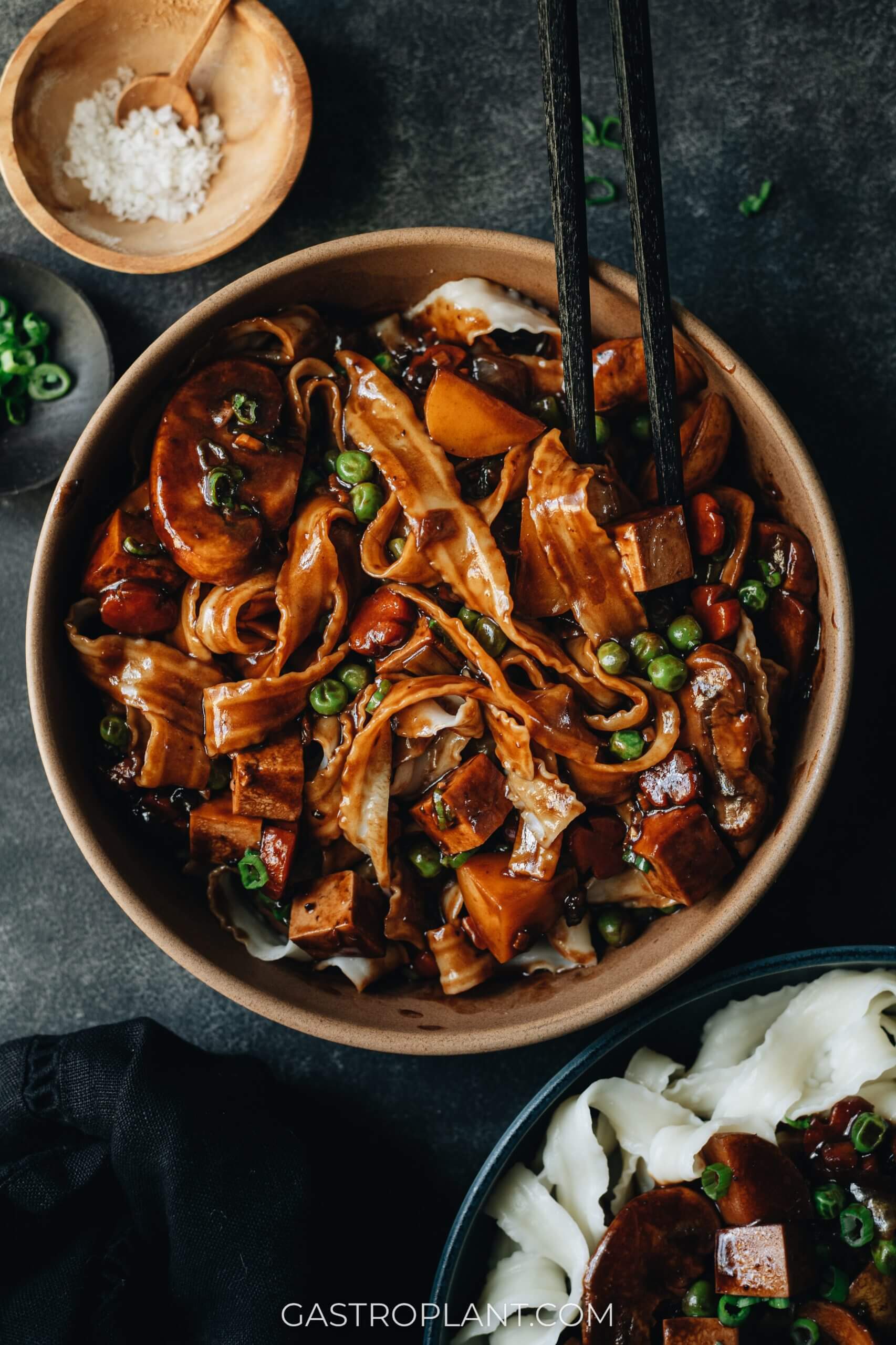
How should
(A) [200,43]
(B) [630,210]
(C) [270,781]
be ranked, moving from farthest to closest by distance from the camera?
Answer: 1. (A) [200,43]
2. (C) [270,781]
3. (B) [630,210]

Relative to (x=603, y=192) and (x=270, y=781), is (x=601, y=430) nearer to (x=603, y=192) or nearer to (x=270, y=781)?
(x=603, y=192)

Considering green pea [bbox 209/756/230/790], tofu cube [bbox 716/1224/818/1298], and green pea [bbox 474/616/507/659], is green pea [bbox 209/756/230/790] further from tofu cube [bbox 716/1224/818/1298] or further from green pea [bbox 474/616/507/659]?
tofu cube [bbox 716/1224/818/1298]

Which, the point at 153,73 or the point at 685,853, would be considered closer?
the point at 685,853

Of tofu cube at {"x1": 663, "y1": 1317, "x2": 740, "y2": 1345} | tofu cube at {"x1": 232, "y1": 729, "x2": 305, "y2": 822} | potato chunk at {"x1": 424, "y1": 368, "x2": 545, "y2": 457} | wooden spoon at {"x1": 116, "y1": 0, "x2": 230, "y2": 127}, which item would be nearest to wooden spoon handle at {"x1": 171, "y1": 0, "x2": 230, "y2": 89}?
wooden spoon at {"x1": 116, "y1": 0, "x2": 230, "y2": 127}

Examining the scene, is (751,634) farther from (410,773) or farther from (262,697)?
(262,697)

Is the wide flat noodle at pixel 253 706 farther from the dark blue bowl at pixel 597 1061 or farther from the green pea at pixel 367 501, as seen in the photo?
the dark blue bowl at pixel 597 1061

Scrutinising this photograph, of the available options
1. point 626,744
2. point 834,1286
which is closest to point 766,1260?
point 834,1286
